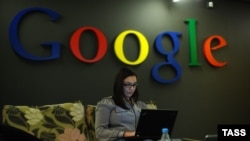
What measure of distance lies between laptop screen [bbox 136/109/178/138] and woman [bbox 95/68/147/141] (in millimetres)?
471

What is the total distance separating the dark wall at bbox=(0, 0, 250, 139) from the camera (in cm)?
331

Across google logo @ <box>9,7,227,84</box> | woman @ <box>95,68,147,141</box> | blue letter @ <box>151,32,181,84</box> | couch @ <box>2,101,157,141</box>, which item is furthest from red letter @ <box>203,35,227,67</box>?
couch @ <box>2,101,157,141</box>

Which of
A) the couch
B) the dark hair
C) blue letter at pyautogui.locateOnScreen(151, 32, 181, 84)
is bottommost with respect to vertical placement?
the couch

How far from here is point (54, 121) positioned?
2.95 m

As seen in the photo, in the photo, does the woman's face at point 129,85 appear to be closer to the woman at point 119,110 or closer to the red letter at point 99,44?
the woman at point 119,110

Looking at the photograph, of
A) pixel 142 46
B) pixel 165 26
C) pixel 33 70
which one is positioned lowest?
pixel 33 70

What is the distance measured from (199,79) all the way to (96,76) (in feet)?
4.84

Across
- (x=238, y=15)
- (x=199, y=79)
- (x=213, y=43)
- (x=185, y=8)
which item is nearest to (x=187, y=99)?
(x=199, y=79)

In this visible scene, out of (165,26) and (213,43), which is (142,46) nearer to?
(165,26)

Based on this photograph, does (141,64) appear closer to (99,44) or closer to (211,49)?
(99,44)

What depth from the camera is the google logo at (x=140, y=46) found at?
328 cm

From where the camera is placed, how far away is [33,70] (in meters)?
3.32

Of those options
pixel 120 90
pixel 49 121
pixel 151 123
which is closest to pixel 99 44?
pixel 120 90

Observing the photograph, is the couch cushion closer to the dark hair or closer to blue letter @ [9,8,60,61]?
the dark hair
